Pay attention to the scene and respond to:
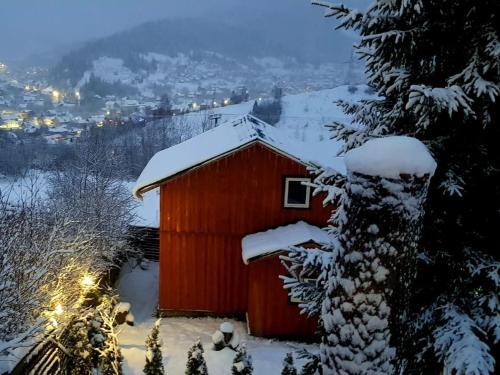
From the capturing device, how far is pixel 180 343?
12.9 metres

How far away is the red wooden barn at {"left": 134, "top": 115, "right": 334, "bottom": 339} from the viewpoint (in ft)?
44.2

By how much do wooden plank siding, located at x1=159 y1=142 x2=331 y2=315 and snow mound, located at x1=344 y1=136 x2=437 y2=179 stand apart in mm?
11347

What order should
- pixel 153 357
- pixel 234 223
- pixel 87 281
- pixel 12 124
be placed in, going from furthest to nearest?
1. pixel 12 124
2. pixel 234 223
3. pixel 87 281
4. pixel 153 357

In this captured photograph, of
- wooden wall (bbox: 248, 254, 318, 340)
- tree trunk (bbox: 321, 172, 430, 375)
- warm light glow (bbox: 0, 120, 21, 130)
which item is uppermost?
tree trunk (bbox: 321, 172, 430, 375)

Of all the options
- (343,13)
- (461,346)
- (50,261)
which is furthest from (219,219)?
(461,346)

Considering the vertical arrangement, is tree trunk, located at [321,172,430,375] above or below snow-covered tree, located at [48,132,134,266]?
above

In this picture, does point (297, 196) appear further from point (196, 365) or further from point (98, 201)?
point (98, 201)

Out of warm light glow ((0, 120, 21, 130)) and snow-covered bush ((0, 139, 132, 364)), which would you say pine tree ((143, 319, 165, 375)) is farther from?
warm light glow ((0, 120, 21, 130))

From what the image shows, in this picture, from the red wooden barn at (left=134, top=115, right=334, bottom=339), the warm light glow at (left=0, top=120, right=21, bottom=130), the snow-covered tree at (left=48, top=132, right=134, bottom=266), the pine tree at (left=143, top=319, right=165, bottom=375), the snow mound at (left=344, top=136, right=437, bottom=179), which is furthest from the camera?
the warm light glow at (left=0, top=120, right=21, bottom=130)

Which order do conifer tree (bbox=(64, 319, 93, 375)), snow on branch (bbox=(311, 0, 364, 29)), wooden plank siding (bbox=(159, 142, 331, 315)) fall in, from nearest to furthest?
snow on branch (bbox=(311, 0, 364, 29)) → conifer tree (bbox=(64, 319, 93, 375)) → wooden plank siding (bbox=(159, 142, 331, 315))

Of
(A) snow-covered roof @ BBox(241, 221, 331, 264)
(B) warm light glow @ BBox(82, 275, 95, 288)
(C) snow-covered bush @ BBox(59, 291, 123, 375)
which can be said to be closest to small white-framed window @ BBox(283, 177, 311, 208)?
(A) snow-covered roof @ BBox(241, 221, 331, 264)

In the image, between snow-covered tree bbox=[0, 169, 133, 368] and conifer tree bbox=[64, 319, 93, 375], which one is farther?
conifer tree bbox=[64, 319, 93, 375]

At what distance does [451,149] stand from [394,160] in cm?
268

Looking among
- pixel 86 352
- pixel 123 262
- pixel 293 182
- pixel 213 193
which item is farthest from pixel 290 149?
pixel 123 262
